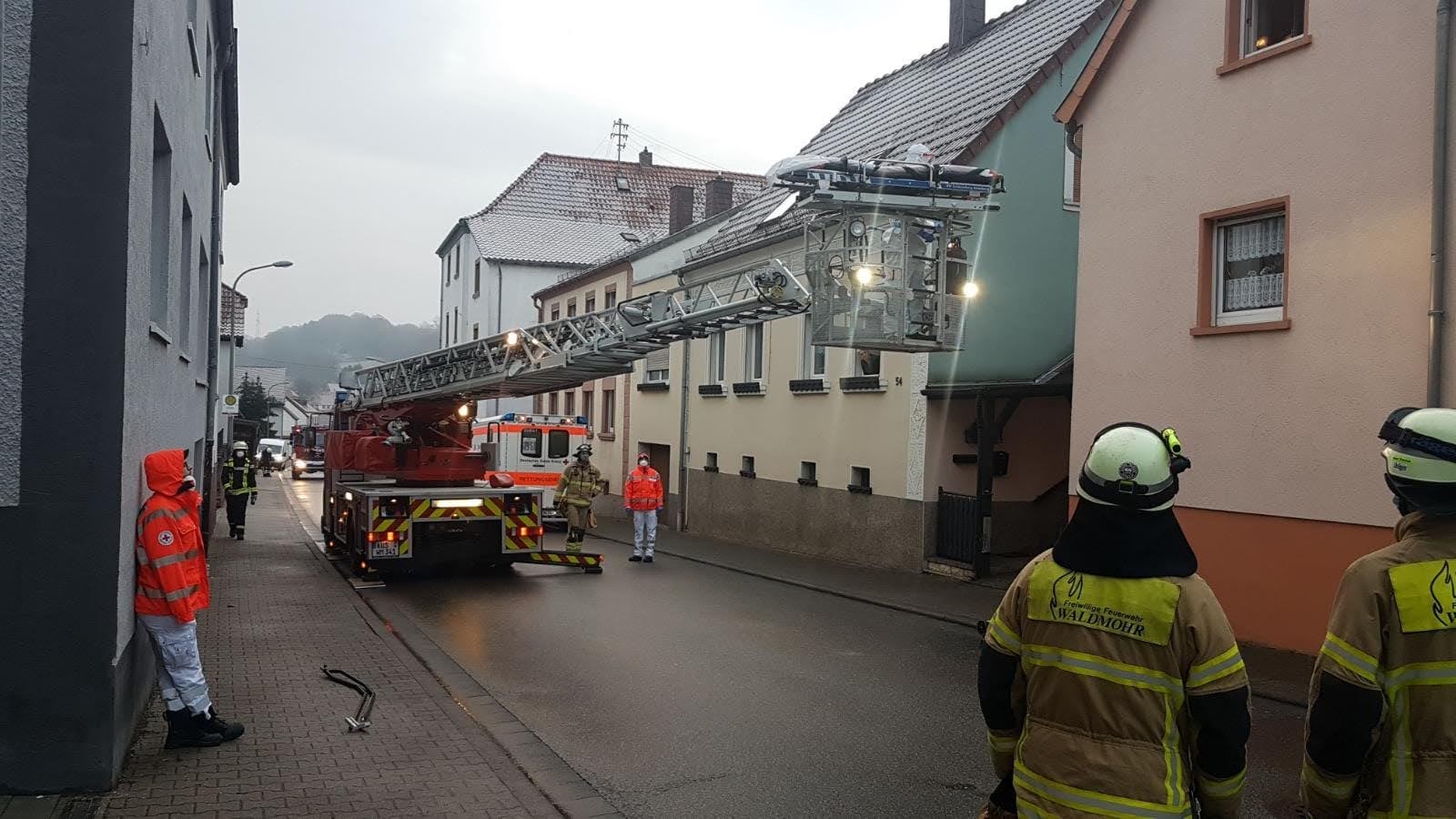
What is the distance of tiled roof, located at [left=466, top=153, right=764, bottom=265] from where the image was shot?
142 feet

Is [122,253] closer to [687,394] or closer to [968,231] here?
[968,231]

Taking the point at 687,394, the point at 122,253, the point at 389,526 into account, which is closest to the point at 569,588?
the point at 389,526

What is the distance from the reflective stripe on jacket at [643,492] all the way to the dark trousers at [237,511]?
7298mm

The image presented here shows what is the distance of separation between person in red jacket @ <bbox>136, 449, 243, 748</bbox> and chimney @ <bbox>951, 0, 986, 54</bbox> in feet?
62.1

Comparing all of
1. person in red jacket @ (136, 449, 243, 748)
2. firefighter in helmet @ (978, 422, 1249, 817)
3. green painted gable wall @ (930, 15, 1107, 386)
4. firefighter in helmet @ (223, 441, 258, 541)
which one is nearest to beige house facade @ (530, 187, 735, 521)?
firefighter in helmet @ (223, 441, 258, 541)

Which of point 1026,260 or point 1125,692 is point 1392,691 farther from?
point 1026,260

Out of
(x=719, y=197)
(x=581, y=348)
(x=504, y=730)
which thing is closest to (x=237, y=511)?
(x=581, y=348)

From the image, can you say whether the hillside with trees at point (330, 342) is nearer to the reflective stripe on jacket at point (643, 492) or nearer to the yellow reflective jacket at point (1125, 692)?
the reflective stripe on jacket at point (643, 492)

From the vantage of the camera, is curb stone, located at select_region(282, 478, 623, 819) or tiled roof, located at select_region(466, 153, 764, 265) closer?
curb stone, located at select_region(282, 478, 623, 819)

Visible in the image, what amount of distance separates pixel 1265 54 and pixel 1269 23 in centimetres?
60

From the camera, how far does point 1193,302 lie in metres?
11.3

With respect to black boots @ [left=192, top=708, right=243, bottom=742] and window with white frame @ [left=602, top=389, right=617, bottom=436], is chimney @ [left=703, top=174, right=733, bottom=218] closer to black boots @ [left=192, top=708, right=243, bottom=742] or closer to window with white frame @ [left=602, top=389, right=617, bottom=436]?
window with white frame @ [left=602, top=389, right=617, bottom=436]

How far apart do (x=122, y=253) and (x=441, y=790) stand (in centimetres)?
307

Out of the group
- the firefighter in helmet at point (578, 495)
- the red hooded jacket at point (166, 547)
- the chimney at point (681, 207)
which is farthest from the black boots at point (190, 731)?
the chimney at point (681, 207)
